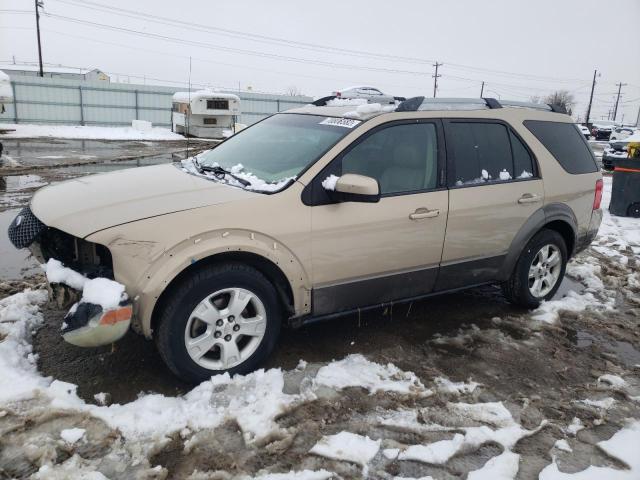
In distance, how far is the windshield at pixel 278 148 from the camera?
11.6 feet

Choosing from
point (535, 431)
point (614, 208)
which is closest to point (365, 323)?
point (535, 431)

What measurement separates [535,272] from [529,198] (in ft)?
2.55

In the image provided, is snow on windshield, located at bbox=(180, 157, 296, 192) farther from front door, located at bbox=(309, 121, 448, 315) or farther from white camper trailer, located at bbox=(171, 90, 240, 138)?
white camper trailer, located at bbox=(171, 90, 240, 138)

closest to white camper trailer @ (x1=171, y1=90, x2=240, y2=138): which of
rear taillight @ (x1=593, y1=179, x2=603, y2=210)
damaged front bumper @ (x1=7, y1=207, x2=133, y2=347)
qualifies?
rear taillight @ (x1=593, y1=179, x2=603, y2=210)

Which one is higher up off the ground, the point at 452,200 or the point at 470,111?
the point at 470,111

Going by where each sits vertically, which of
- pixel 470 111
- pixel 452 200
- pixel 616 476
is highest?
pixel 470 111

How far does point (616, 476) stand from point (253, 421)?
1961mm

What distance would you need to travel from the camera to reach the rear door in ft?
13.2

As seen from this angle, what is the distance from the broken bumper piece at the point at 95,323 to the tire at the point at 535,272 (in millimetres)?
3371

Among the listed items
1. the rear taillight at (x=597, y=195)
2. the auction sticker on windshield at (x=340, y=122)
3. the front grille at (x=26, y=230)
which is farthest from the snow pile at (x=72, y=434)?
the rear taillight at (x=597, y=195)

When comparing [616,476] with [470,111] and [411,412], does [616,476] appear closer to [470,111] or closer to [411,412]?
[411,412]

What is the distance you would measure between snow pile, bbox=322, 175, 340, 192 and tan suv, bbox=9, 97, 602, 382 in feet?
0.05

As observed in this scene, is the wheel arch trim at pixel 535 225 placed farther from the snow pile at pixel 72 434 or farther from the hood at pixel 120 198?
the snow pile at pixel 72 434

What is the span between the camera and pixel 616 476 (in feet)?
8.87
